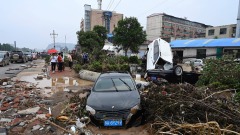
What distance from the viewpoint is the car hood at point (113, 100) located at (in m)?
5.41

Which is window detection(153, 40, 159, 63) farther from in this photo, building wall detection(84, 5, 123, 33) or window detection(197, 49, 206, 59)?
building wall detection(84, 5, 123, 33)

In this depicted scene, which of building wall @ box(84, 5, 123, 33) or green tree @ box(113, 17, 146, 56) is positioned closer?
green tree @ box(113, 17, 146, 56)

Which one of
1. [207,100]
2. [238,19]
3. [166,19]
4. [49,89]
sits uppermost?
[166,19]

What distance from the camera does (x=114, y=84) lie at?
678 cm

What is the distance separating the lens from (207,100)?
5.95 m

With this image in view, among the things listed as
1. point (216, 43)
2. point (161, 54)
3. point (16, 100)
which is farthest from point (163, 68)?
point (216, 43)

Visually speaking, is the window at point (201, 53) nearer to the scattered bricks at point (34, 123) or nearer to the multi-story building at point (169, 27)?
the scattered bricks at point (34, 123)

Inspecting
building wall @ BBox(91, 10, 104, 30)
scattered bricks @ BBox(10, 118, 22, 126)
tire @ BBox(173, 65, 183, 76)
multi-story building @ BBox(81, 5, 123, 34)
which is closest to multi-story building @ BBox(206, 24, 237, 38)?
multi-story building @ BBox(81, 5, 123, 34)

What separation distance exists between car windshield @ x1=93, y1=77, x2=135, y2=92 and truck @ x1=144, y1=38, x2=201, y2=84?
4722 mm

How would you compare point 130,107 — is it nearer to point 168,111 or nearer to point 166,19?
point 168,111

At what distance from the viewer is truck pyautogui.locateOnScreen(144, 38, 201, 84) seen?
37.3 feet

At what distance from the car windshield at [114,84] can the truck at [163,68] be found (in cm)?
472

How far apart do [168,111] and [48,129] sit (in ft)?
10.4

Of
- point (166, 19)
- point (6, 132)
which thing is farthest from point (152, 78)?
point (166, 19)
